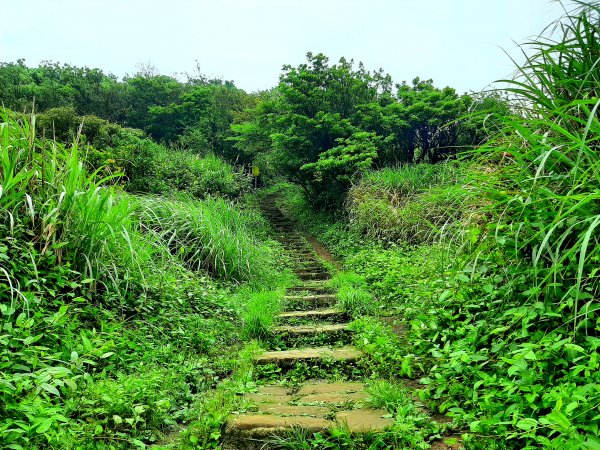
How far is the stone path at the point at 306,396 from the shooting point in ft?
6.91

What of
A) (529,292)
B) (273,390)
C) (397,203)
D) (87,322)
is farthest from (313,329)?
(397,203)

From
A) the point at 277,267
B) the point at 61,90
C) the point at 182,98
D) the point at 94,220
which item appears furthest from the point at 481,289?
the point at 61,90

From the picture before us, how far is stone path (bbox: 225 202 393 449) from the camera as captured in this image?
211 centimetres

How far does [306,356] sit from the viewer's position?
10.5ft

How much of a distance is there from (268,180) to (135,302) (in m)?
19.1

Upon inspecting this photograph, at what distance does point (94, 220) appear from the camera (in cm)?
324

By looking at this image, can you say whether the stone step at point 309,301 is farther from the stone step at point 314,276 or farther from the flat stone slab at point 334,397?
the flat stone slab at point 334,397

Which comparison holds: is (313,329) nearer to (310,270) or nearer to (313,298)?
(313,298)

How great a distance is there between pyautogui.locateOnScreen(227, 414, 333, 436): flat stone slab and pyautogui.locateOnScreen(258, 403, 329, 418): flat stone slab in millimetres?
70

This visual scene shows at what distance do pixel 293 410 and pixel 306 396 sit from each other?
0.23 m

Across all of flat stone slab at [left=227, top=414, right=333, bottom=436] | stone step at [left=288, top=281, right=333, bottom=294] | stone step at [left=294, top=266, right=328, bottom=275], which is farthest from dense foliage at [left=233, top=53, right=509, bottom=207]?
flat stone slab at [left=227, top=414, right=333, bottom=436]

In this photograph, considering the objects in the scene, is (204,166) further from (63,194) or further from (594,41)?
(594,41)

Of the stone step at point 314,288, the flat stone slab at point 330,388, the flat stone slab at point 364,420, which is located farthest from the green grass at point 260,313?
the flat stone slab at point 364,420

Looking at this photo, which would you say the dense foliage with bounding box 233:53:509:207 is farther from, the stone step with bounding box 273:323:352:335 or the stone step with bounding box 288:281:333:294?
the stone step with bounding box 273:323:352:335
